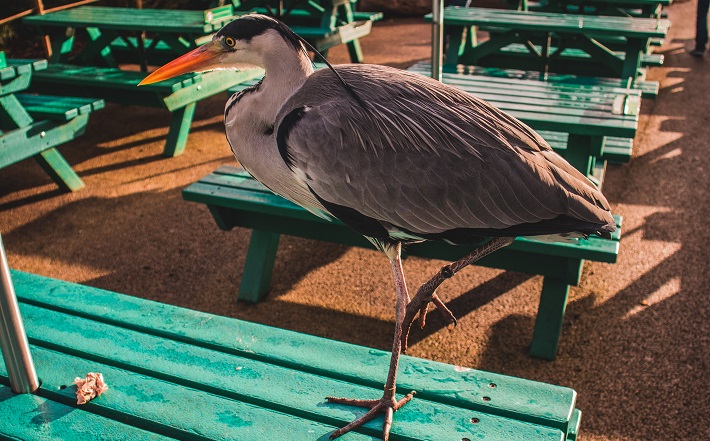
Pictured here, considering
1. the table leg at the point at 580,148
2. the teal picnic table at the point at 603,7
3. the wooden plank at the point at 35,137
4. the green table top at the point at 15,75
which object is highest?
the green table top at the point at 15,75

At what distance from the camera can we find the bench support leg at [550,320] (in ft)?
Answer: 10.6

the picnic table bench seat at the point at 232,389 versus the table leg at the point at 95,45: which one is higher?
the table leg at the point at 95,45

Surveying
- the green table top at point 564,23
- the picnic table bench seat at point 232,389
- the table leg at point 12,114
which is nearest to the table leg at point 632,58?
the green table top at point 564,23

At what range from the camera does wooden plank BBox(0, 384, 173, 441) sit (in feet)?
6.74

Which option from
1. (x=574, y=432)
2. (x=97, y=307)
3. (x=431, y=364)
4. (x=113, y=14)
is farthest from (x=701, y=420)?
(x=113, y=14)

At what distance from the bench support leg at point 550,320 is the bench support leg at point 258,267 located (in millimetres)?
1506

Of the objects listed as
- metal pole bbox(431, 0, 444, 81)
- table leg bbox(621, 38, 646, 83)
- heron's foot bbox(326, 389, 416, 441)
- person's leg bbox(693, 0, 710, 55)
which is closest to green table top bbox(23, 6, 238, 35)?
metal pole bbox(431, 0, 444, 81)

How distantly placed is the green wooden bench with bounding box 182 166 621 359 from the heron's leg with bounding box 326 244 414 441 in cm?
101

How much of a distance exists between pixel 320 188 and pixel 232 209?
1963mm

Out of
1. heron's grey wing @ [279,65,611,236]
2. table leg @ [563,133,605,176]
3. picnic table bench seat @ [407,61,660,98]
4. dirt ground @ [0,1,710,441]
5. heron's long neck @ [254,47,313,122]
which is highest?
heron's long neck @ [254,47,313,122]

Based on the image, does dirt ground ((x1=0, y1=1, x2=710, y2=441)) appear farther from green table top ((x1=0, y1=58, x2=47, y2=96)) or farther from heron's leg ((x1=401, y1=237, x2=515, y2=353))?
heron's leg ((x1=401, y1=237, x2=515, y2=353))

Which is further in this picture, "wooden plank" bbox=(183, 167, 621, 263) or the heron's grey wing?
"wooden plank" bbox=(183, 167, 621, 263)

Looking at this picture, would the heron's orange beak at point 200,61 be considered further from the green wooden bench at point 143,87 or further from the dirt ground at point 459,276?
the green wooden bench at point 143,87

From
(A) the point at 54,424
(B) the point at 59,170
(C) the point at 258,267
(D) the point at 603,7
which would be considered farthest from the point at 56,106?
(D) the point at 603,7
